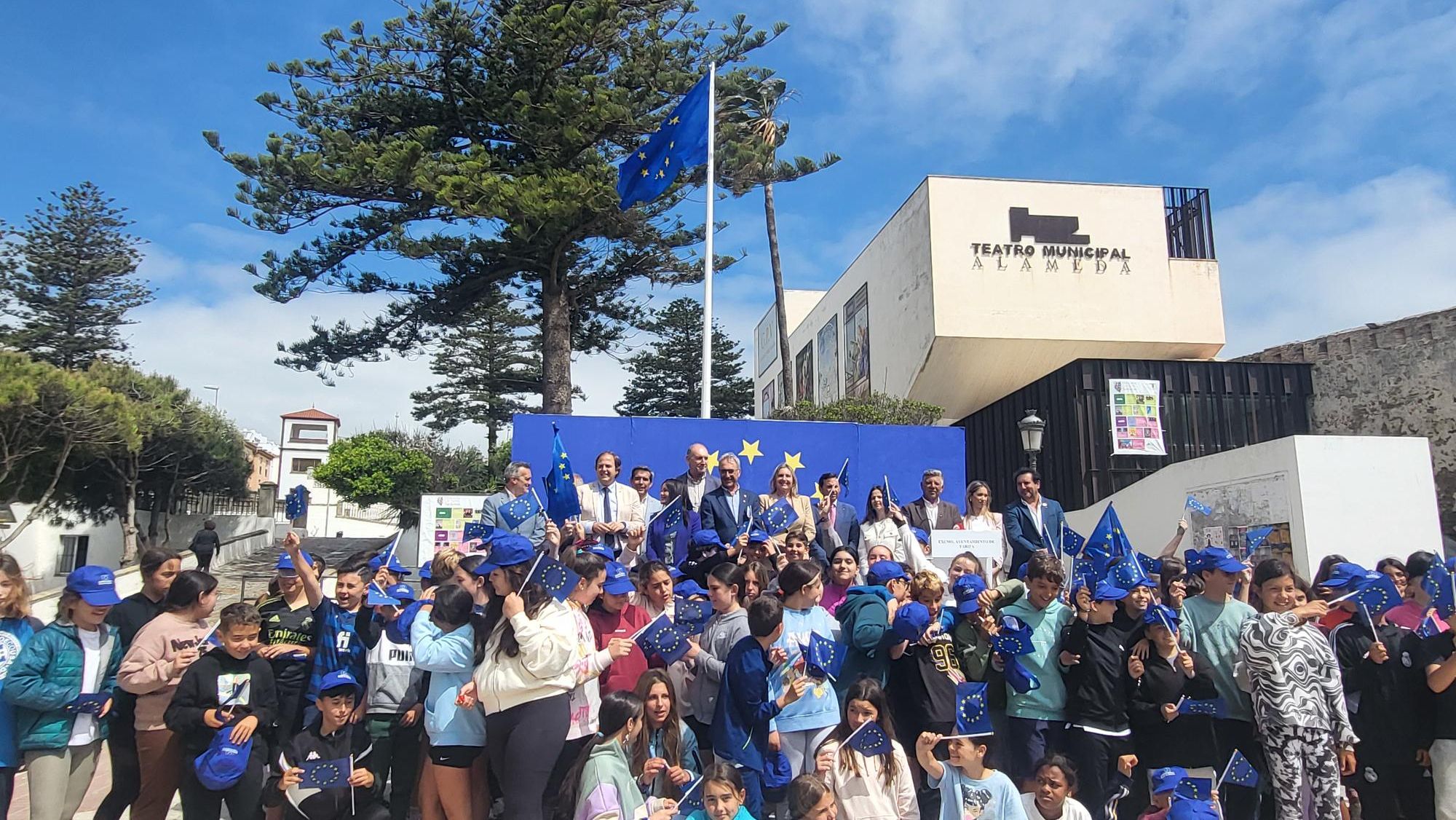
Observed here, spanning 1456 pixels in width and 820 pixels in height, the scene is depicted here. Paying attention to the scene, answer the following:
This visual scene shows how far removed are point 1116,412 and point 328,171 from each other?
14471mm

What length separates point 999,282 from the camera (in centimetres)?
2208

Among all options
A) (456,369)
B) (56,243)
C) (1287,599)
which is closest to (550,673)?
(1287,599)

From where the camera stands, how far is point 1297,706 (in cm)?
432

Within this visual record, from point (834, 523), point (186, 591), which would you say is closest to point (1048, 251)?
point (834, 523)

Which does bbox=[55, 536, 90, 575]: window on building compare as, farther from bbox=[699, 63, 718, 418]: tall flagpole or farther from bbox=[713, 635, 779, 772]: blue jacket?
bbox=[713, 635, 779, 772]: blue jacket

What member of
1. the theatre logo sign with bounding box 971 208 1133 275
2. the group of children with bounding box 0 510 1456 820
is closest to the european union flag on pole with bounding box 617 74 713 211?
the group of children with bounding box 0 510 1456 820

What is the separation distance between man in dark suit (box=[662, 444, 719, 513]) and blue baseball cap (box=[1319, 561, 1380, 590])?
3.90 meters

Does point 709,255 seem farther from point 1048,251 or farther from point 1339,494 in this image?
point 1048,251

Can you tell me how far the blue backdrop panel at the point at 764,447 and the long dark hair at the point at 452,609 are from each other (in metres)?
5.92

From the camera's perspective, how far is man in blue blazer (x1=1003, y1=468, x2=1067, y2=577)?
689 centimetres

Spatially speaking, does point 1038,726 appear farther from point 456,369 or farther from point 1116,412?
point 456,369

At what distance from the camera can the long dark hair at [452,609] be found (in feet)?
13.5

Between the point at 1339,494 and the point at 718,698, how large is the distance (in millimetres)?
10112

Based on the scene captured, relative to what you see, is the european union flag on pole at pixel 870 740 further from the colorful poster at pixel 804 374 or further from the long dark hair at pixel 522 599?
the colorful poster at pixel 804 374
